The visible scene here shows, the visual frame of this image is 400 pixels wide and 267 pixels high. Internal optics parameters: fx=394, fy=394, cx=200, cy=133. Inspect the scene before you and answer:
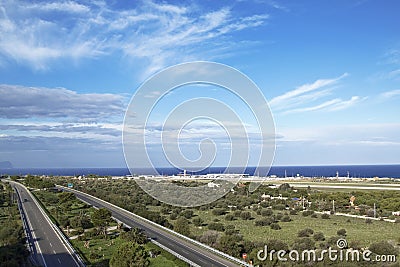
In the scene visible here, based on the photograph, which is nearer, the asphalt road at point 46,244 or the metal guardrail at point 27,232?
the asphalt road at point 46,244

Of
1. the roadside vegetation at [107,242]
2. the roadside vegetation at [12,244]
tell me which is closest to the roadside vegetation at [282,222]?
the roadside vegetation at [107,242]

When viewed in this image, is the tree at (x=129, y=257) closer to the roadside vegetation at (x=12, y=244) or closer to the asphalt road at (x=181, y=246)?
the asphalt road at (x=181, y=246)

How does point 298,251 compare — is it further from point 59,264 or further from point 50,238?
point 50,238

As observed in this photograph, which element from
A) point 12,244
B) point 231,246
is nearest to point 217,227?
point 231,246

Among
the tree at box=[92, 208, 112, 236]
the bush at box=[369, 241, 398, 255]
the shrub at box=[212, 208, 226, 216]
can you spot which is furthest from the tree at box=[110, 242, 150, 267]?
the shrub at box=[212, 208, 226, 216]

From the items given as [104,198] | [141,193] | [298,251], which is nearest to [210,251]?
[298,251]

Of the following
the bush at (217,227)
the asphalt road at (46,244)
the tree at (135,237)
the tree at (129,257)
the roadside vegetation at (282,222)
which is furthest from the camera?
the bush at (217,227)

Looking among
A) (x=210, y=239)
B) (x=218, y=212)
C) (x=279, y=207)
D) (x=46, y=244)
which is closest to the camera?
(x=46, y=244)

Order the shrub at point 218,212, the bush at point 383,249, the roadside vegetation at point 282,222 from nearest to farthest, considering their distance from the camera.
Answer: the bush at point 383,249, the roadside vegetation at point 282,222, the shrub at point 218,212

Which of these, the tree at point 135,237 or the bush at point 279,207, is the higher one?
the bush at point 279,207

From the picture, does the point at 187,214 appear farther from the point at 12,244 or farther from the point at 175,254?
the point at 12,244
